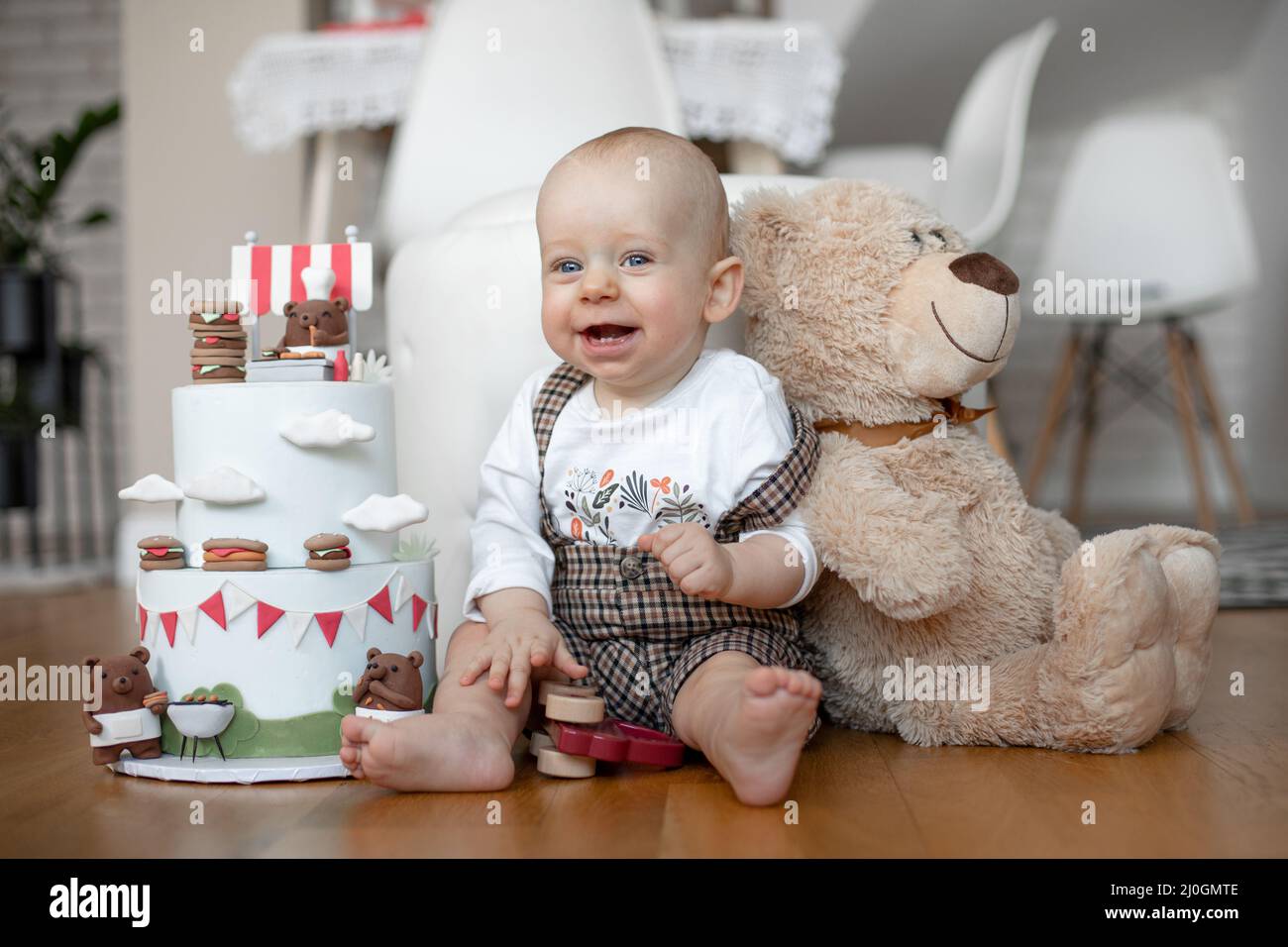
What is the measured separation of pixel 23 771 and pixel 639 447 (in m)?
0.58

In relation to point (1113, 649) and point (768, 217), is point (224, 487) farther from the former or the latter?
point (1113, 649)

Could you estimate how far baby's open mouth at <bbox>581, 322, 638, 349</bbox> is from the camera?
3.36 feet

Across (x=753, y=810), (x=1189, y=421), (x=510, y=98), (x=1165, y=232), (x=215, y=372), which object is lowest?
(x=753, y=810)

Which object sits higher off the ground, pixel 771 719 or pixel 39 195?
pixel 39 195

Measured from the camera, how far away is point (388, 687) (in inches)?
37.8

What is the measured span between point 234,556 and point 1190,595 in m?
0.79

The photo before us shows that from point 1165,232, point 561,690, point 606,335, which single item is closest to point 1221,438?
point 1165,232

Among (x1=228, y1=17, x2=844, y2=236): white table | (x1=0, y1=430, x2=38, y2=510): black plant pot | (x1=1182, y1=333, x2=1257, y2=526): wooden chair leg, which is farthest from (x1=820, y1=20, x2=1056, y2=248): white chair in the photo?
(x1=0, y1=430, x2=38, y2=510): black plant pot

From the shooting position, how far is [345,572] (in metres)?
0.98

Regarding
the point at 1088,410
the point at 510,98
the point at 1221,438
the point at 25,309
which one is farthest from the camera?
the point at 1088,410

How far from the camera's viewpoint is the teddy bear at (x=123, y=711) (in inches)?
37.8

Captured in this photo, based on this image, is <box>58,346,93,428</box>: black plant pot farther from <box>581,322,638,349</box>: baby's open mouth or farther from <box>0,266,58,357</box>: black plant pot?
<box>581,322,638,349</box>: baby's open mouth

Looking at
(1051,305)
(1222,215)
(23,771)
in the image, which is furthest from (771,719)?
(1222,215)
